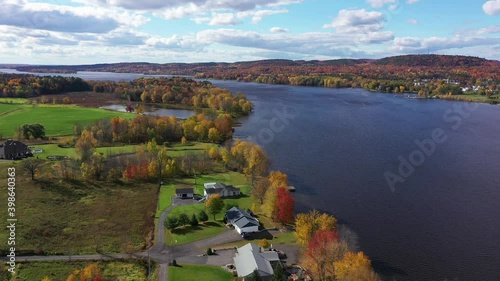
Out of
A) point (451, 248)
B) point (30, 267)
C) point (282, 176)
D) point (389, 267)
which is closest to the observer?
point (30, 267)

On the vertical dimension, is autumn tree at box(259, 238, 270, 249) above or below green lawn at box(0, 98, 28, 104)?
below

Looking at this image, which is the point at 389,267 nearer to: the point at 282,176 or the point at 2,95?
the point at 282,176

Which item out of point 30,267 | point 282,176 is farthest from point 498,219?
point 30,267

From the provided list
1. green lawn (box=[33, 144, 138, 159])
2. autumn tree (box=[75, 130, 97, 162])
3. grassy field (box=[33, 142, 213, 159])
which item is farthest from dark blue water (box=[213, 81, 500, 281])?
autumn tree (box=[75, 130, 97, 162])

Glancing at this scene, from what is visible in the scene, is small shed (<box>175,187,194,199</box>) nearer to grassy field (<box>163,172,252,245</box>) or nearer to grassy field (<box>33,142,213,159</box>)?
grassy field (<box>163,172,252,245</box>)

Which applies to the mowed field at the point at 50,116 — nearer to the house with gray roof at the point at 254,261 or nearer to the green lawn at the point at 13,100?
the green lawn at the point at 13,100

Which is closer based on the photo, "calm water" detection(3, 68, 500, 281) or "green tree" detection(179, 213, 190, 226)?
"calm water" detection(3, 68, 500, 281)
